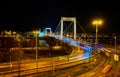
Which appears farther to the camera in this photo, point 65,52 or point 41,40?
point 41,40

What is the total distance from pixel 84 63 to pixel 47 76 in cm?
1489

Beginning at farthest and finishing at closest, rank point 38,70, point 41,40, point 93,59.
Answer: point 41,40, point 93,59, point 38,70

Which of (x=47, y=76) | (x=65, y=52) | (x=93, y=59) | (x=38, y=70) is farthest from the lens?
(x=65, y=52)

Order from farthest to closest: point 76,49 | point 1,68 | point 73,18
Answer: point 73,18, point 76,49, point 1,68

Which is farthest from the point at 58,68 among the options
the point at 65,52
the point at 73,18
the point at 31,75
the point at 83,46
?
the point at 73,18

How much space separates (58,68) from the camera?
4250 cm

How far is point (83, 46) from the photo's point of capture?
8956 cm

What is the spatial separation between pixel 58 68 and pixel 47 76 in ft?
22.6

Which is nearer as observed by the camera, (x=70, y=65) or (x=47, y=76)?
(x=47, y=76)

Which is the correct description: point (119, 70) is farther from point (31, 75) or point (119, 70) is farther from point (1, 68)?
point (1, 68)

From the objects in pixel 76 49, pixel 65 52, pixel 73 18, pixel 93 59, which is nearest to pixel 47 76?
pixel 93 59

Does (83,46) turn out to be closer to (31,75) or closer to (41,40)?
(31,75)

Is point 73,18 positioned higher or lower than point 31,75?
higher

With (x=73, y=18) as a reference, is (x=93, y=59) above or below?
below
